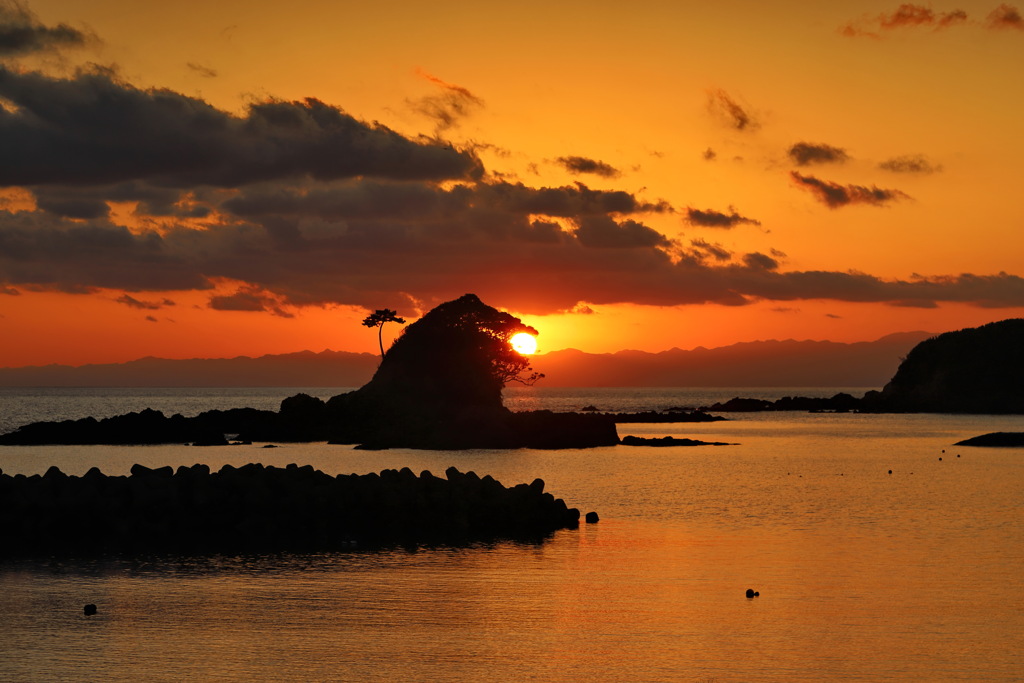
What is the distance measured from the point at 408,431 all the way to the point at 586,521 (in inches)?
1858

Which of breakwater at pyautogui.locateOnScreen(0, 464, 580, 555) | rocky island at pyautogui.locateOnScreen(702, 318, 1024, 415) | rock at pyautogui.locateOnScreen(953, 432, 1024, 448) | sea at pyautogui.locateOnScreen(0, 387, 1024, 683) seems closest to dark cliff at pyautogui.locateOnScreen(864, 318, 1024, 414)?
rocky island at pyautogui.locateOnScreen(702, 318, 1024, 415)

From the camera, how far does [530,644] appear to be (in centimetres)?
1823

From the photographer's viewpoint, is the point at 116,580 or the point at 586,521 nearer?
the point at 116,580

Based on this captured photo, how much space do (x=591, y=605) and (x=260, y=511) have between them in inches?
592

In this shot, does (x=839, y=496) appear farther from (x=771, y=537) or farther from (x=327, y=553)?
(x=327, y=553)

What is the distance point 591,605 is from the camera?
70.9 ft

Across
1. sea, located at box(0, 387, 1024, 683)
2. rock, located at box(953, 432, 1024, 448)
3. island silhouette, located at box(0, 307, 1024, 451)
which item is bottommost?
sea, located at box(0, 387, 1024, 683)

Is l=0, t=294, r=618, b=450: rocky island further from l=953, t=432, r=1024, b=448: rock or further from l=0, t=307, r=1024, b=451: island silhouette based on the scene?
l=953, t=432, r=1024, b=448: rock

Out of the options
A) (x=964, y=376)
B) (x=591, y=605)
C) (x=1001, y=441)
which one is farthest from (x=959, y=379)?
(x=591, y=605)

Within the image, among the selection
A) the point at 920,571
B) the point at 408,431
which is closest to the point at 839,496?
the point at 920,571

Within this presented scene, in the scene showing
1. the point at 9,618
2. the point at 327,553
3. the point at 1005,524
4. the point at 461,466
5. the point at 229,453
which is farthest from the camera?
the point at 229,453

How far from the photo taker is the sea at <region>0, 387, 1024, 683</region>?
16750mm

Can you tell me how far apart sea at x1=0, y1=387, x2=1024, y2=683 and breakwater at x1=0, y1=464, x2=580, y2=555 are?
2336 mm

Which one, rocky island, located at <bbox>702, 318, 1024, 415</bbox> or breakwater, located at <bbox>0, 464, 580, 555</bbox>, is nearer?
Result: breakwater, located at <bbox>0, 464, 580, 555</bbox>
